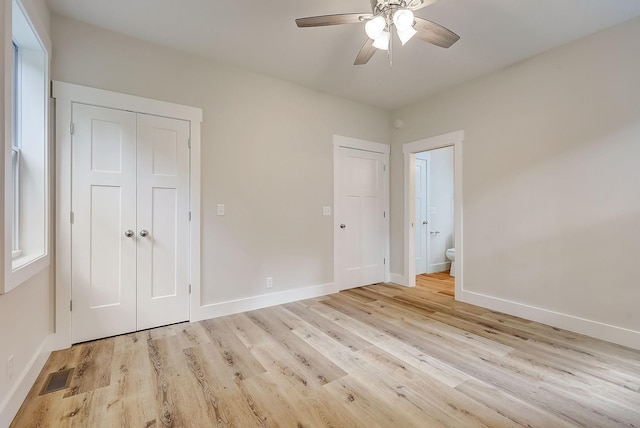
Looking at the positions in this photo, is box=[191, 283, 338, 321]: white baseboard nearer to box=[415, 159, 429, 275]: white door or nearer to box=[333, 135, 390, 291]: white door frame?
box=[333, 135, 390, 291]: white door frame

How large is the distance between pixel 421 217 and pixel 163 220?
13.7 feet

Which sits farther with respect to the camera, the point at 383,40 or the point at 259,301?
the point at 259,301

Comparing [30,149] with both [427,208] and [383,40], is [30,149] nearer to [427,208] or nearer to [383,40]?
[383,40]

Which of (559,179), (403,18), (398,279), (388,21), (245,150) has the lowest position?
(398,279)

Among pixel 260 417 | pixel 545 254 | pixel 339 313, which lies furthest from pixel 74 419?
pixel 545 254

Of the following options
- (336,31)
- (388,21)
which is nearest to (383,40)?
(388,21)

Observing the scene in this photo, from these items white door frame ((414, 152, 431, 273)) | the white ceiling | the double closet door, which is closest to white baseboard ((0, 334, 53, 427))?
the double closet door

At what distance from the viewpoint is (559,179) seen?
2.68 metres

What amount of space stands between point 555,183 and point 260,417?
127 inches

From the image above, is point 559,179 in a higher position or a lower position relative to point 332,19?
lower

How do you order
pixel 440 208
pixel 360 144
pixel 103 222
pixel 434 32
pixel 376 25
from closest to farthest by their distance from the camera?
pixel 376 25
pixel 434 32
pixel 103 222
pixel 360 144
pixel 440 208

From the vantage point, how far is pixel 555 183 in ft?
8.89

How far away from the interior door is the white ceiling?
2.69 feet

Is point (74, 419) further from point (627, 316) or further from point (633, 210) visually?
point (633, 210)
